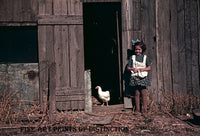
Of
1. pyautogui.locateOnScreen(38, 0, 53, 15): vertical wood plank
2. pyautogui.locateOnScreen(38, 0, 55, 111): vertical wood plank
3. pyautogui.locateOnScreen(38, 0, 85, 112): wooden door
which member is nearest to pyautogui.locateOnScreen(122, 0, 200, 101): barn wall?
pyautogui.locateOnScreen(38, 0, 85, 112): wooden door

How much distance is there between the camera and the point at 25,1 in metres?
4.84

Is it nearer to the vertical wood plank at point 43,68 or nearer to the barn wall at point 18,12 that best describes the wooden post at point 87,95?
the vertical wood plank at point 43,68

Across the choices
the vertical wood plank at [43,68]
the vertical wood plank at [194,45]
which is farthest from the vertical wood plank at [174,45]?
the vertical wood plank at [43,68]

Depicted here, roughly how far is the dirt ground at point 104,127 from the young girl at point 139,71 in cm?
54

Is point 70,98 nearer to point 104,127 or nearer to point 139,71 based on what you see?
point 104,127

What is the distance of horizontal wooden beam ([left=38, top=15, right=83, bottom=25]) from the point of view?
15.9 feet

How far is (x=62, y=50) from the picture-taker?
4934 mm

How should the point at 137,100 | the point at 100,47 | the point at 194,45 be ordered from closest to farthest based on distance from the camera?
the point at 137,100, the point at 194,45, the point at 100,47

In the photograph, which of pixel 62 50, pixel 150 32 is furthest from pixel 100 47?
pixel 62 50

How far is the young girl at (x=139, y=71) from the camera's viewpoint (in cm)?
490

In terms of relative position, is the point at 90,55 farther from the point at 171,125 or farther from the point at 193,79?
the point at 171,125

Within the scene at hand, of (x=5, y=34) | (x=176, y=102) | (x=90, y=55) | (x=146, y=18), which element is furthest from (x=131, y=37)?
(x=5, y=34)

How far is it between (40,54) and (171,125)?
3238 mm

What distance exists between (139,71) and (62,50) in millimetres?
1854
